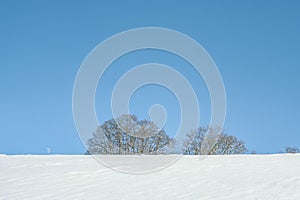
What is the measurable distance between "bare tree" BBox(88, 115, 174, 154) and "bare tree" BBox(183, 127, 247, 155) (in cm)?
219

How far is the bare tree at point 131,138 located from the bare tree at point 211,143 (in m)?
2.19

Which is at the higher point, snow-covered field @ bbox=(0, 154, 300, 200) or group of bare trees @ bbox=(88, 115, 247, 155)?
group of bare trees @ bbox=(88, 115, 247, 155)

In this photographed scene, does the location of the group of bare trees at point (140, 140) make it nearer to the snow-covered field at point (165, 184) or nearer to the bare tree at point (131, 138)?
the bare tree at point (131, 138)

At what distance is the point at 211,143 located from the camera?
36844 millimetres

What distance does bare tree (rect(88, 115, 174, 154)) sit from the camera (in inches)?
1213

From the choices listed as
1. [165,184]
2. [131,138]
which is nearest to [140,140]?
[131,138]

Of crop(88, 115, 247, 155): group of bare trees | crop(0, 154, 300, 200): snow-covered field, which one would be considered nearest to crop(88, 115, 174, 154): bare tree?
crop(88, 115, 247, 155): group of bare trees

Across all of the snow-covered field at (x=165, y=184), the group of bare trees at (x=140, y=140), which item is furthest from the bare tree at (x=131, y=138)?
the snow-covered field at (x=165, y=184)

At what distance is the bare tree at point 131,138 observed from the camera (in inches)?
1213

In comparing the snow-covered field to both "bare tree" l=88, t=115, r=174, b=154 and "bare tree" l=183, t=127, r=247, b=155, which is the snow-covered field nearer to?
"bare tree" l=88, t=115, r=174, b=154

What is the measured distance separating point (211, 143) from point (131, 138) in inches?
347

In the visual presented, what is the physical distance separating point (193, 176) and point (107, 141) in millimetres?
22974

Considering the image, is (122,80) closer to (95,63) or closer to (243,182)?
(95,63)

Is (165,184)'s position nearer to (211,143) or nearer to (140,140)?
(140,140)
